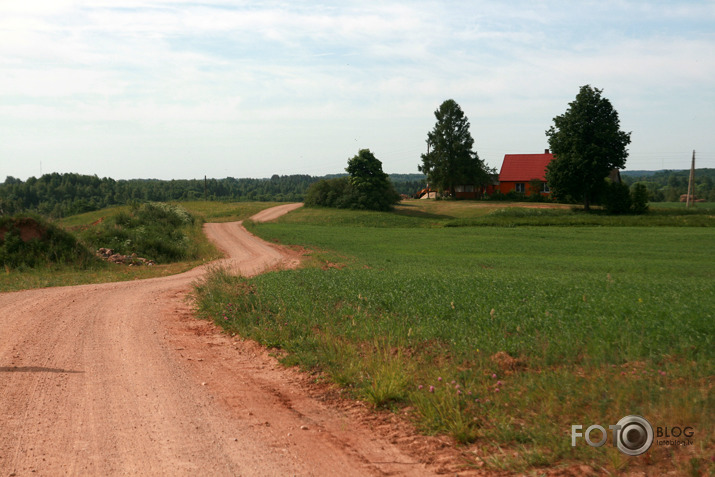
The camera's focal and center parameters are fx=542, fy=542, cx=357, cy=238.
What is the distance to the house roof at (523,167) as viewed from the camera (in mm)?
91750

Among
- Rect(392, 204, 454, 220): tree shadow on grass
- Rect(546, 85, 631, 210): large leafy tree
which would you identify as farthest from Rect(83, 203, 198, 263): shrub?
Rect(546, 85, 631, 210): large leafy tree

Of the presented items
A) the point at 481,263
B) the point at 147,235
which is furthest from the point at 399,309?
the point at 147,235

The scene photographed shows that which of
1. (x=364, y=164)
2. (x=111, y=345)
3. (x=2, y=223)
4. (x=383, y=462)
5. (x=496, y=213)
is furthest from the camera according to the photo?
(x=364, y=164)

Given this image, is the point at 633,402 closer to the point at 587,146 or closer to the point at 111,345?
the point at 111,345

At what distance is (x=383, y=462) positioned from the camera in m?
5.48

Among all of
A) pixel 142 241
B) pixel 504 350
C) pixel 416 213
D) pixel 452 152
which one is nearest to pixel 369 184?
pixel 416 213

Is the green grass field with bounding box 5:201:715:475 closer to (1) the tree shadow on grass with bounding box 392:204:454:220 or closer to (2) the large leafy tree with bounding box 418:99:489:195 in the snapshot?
(1) the tree shadow on grass with bounding box 392:204:454:220

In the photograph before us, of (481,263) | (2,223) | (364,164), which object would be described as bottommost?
(481,263)

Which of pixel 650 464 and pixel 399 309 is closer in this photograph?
pixel 650 464

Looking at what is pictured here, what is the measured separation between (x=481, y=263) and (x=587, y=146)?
145 feet

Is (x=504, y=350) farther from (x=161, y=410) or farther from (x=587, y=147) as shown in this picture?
(x=587, y=147)

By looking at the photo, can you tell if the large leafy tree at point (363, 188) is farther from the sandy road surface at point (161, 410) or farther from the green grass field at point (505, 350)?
the sandy road surface at point (161, 410)

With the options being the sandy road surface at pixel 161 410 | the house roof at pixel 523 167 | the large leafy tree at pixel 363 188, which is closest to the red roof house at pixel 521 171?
the house roof at pixel 523 167

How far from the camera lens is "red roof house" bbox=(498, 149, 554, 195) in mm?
91438
